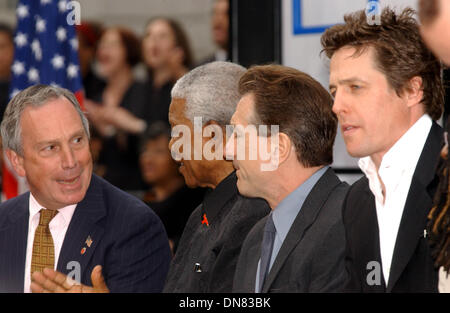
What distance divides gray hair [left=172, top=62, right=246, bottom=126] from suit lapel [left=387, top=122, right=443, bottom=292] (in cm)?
97

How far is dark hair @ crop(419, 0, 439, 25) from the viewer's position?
1.79 meters

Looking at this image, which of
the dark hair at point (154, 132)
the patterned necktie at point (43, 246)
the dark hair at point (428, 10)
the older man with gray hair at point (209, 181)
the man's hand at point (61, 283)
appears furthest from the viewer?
the dark hair at point (154, 132)

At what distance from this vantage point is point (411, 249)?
225 centimetres

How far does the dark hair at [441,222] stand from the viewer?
2.13 metres

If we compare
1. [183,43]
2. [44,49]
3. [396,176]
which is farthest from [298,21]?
[396,176]

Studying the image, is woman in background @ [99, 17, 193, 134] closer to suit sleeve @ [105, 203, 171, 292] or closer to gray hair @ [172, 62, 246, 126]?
gray hair @ [172, 62, 246, 126]

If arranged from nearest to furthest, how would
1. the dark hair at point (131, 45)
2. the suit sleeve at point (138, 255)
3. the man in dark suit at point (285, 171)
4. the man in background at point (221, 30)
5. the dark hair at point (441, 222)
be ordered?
the dark hair at point (441, 222) → the man in dark suit at point (285, 171) → the suit sleeve at point (138, 255) → the man in background at point (221, 30) → the dark hair at point (131, 45)

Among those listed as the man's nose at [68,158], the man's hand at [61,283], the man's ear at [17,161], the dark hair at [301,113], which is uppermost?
the dark hair at [301,113]

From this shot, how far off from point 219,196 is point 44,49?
337 cm

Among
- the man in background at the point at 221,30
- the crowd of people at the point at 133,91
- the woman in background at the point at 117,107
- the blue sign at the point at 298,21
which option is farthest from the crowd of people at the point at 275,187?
the man in background at the point at 221,30

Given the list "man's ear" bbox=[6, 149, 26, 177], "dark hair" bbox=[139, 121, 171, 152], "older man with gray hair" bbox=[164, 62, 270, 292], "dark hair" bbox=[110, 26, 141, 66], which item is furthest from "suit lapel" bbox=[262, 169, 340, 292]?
"dark hair" bbox=[110, 26, 141, 66]

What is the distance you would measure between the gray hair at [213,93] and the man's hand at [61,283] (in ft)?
2.59

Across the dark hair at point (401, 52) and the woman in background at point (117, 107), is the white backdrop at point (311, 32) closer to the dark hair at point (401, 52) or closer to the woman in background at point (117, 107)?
the woman in background at point (117, 107)

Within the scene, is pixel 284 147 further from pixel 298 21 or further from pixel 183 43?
pixel 183 43
